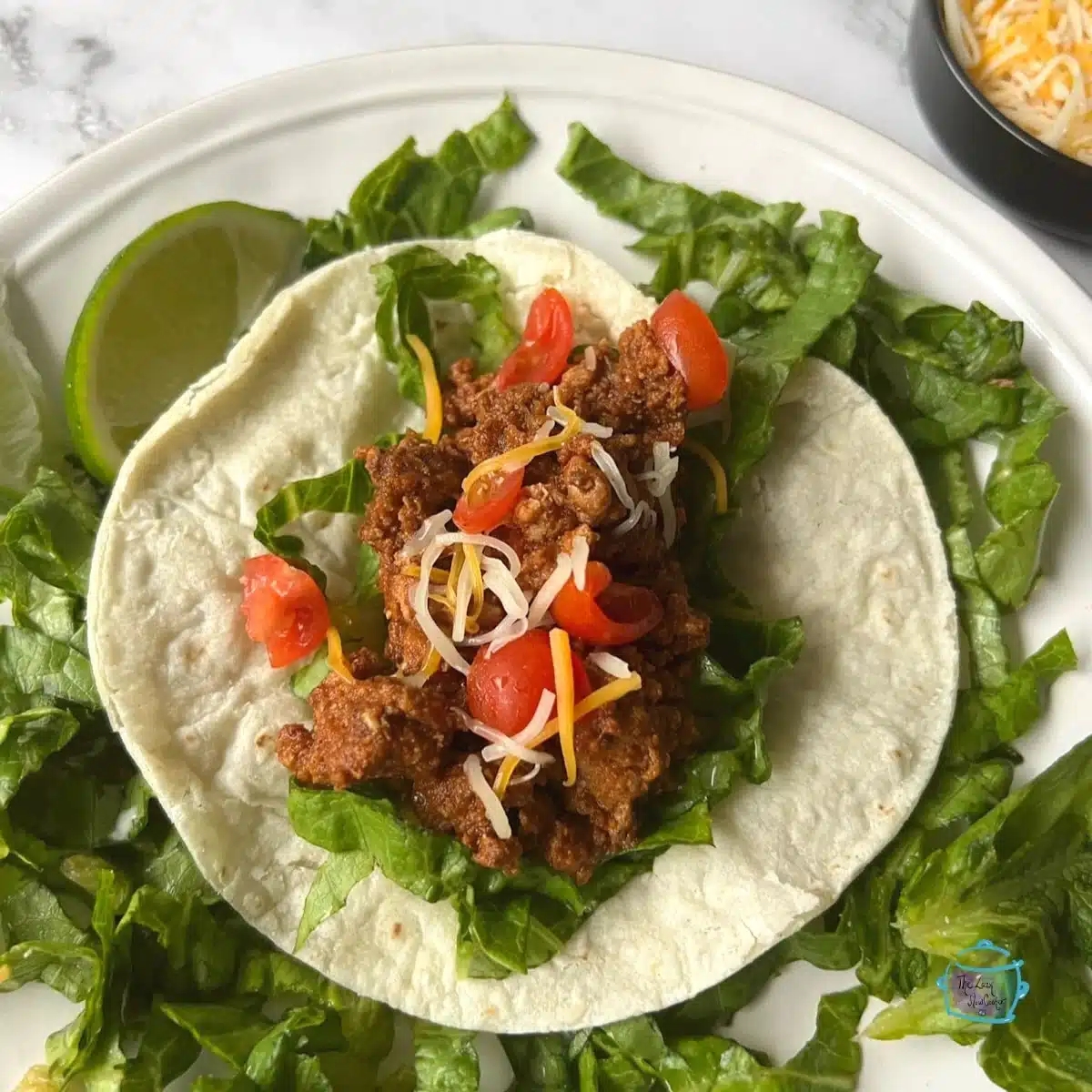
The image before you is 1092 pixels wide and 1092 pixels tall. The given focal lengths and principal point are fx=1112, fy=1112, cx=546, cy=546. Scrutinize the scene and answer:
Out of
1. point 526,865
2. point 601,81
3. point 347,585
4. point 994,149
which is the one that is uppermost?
point 994,149

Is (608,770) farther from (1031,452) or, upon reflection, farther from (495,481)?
(1031,452)

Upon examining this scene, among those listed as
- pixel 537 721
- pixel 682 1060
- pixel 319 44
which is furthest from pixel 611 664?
pixel 319 44

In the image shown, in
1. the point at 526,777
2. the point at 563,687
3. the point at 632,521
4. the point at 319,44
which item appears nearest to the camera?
the point at 563,687

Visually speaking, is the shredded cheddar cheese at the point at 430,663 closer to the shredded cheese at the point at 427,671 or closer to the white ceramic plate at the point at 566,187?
the shredded cheese at the point at 427,671

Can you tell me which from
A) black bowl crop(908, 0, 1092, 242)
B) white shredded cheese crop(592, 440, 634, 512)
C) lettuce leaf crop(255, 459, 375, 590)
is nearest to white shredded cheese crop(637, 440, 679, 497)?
white shredded cheese crop(592, 440, 634, 512)

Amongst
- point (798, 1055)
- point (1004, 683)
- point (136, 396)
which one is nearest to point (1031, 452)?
point (1004, 683)

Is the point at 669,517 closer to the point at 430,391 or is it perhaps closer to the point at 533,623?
the point at 533,623

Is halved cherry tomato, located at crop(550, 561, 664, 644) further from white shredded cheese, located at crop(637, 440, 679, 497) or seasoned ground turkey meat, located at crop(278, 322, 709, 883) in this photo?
white shredded cheese, located at crop(637, 440, 679, 497)
